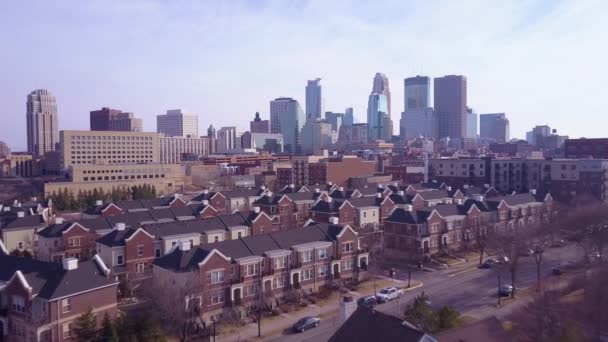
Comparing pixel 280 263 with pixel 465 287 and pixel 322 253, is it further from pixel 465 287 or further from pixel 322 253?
pixel 465 287

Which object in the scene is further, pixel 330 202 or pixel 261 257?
pixel 330 202

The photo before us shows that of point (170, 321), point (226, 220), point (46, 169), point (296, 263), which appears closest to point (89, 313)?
point (170, 321)

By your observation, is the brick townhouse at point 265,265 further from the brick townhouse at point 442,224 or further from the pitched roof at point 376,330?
the pitched roof at point 376,330

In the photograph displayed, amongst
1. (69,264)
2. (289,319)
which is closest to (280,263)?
(289,319)

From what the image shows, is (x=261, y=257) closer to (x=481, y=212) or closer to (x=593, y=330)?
(x=593, y=330)

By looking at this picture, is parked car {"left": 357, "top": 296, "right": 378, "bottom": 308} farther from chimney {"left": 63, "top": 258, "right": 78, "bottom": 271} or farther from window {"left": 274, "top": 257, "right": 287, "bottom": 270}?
chimney {"left": 63, "top": 258, "right": 78, "bottom": 271}

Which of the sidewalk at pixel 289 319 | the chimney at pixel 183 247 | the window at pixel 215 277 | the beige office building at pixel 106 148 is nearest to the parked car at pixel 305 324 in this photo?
the sidewalk at pixel 289 319
